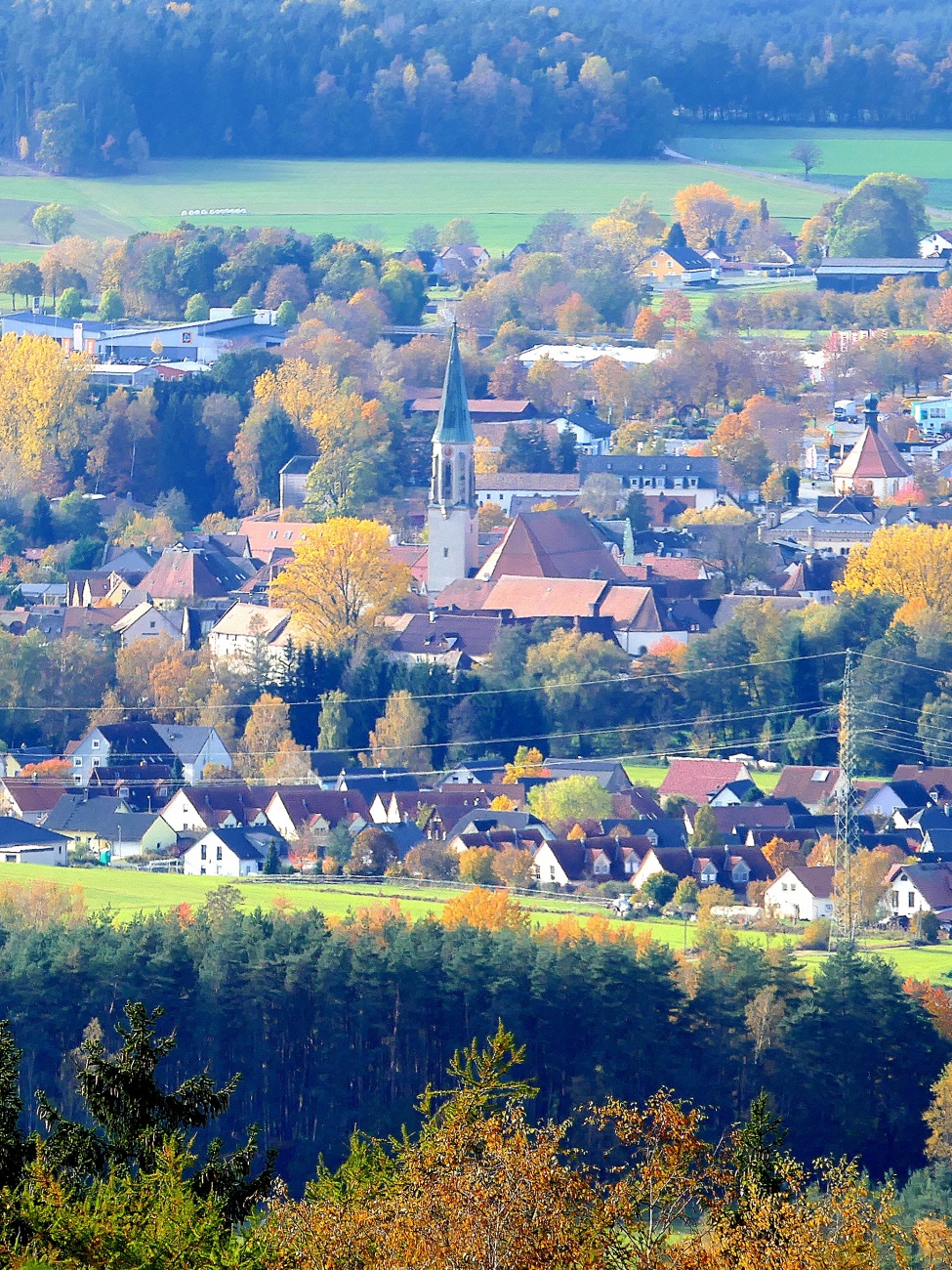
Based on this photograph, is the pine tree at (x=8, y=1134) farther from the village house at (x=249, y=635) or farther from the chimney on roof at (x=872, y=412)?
the chimney on roof at (x=872, y=412)

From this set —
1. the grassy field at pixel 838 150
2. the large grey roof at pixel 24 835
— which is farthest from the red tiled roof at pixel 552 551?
the grassy field at pixel 838 150

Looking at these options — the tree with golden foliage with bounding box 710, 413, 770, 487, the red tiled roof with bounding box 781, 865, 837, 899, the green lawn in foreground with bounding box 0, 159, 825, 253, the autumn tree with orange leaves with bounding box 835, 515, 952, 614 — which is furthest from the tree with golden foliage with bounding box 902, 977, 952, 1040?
the green lawn in foreground with bounding box 0, 159, 825, 253

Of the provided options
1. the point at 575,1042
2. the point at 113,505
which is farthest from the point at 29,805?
the point at 113,505

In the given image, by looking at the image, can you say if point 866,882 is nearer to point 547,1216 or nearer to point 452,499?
point 452,499

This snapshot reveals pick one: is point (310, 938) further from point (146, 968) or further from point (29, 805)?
point (29, 805)

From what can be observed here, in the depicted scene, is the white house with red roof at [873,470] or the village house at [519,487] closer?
the village house at [519,487]
